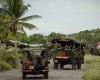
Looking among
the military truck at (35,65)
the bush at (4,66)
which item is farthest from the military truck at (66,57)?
the military truck at (35,65)

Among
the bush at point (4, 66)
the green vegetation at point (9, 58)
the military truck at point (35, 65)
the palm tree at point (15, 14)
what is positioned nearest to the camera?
the military truck at point (35, 65)

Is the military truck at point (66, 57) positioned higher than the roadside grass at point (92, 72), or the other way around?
the military truck at point (66, 57)

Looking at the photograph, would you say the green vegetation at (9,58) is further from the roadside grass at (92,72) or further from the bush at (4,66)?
the roadside grass at (92,72)

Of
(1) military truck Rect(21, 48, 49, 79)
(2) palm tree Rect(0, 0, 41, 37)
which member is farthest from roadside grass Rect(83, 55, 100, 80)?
(2) palm tree Rect(0, 0, 41, 37)

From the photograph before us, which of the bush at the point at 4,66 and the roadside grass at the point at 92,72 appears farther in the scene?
the bush at the point at 4,66

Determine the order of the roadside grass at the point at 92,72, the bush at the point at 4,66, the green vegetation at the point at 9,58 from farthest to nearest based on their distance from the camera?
1. the green vegetation at the point at 9,58
2. the bush at the point at 4,66
3. the roadside grass at the point at 92,72

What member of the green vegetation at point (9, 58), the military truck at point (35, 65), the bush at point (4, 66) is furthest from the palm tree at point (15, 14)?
the military truck at point (35, 65)

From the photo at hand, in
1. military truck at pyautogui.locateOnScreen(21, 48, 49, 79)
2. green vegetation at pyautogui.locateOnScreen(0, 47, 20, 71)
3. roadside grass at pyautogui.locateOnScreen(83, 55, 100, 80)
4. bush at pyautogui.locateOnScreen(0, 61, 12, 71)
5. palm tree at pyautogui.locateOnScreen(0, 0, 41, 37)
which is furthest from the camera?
palm tree at pyautogui.locateOnScreen(0, 0, 41, 37)

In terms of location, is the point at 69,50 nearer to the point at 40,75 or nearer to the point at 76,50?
the point at 76,50

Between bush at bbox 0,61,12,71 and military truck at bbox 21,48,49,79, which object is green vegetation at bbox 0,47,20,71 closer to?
bush at bbox 0,61,12,71

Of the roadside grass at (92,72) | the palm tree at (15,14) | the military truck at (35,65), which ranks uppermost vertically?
the palm tree at (15,14)

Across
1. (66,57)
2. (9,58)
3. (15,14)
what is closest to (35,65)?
(66,57)

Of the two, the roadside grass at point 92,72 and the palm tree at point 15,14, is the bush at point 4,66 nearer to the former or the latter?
the roadside grass at point 92,72

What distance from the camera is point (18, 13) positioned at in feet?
185
